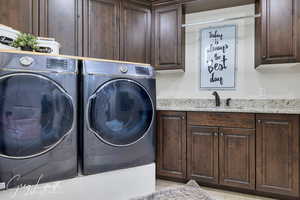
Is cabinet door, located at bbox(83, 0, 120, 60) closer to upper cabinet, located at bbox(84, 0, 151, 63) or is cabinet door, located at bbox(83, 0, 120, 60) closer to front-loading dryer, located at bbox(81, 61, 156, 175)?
upper cabinet, located at bbox(84, 0, 151, 63)

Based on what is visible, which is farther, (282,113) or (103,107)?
(282,113)

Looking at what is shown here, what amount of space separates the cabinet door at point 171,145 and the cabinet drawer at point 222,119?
0.44 ft

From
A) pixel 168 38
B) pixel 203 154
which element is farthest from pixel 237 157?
pixel 168 38

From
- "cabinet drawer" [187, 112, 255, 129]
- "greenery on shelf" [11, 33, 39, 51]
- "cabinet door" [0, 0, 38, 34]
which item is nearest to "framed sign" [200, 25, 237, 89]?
"cabinet drawer" [187, 112, 255, 129]

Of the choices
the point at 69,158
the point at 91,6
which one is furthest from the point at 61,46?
the point at 69,158

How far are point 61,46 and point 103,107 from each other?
1228 mm

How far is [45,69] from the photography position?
5.43 feet

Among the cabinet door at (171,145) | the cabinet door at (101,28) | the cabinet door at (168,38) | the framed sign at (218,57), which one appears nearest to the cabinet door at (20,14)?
the cabinet door at (101,28)

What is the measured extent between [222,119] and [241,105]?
25.7 inches

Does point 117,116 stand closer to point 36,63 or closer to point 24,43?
point 36,63

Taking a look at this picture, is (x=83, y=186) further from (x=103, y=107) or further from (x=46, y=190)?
(x=103, y=107)

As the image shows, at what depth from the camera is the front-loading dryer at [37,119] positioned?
1506mm

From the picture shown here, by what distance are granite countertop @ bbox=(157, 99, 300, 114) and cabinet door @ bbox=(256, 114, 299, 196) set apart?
12 cm

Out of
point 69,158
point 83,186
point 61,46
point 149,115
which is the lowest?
point 83,186
